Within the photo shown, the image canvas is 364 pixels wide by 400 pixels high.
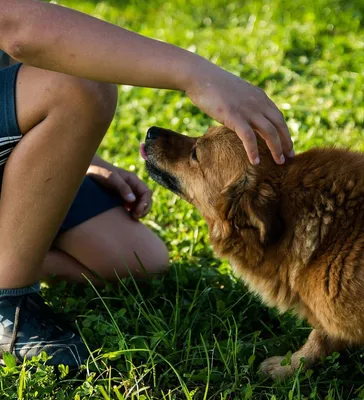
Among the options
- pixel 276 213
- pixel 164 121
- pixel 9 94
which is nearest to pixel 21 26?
pixel 9 94

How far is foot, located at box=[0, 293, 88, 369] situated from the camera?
275 centimetres

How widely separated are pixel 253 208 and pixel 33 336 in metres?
1.11

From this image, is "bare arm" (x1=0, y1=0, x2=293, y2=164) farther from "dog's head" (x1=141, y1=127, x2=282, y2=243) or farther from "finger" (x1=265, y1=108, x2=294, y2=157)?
"dog's head" (x1=141, y1=127, x2=282, y2=243)

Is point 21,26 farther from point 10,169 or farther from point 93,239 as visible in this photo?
point 93,239

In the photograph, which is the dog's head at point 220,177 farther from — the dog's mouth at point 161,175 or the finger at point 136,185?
the finger at point 136,185

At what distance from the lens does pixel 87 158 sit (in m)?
2.85

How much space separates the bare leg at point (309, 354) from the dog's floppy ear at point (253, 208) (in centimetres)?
56

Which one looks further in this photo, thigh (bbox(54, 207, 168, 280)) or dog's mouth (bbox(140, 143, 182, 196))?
thigh (bbox(54, 207, 168, 280))

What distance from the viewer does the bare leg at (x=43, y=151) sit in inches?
108

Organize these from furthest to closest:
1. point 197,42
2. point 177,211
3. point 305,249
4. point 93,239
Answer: point 197,42, point 177,211, point 93,239, point 305,249

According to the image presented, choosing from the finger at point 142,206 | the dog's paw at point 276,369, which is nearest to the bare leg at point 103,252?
the finger at point 142,206

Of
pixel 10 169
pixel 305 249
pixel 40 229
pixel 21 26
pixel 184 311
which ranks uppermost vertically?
pixel 21 26

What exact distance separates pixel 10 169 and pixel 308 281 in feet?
4.34

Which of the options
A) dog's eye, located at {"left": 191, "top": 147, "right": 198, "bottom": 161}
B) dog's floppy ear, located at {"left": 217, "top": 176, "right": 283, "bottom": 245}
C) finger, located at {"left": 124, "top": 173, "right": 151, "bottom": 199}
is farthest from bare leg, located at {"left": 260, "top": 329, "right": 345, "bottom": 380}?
finger, located at {"left": 124, "top": 173, "right": 151, "bottom": 199}
